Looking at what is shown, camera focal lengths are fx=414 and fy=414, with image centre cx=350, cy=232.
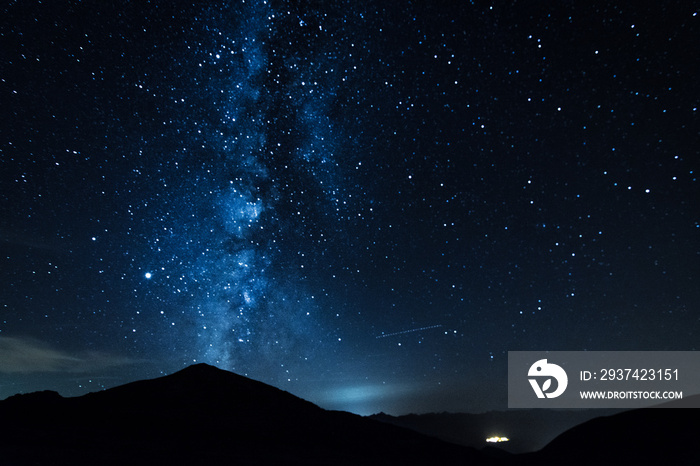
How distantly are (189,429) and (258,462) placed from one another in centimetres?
565

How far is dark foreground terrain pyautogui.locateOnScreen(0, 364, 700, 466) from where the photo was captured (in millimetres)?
12102

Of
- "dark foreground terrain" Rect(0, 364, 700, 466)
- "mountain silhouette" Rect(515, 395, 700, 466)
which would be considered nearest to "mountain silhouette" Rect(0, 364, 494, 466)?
"dark foreground terrain" Rect(0, 364, 700, 466)

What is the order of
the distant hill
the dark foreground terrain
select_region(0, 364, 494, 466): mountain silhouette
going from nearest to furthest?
select_region(0, 364, 494, 466): mountain silhouette, the dark foreground terrain, the distant hill

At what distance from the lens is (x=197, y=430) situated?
16.3 metres

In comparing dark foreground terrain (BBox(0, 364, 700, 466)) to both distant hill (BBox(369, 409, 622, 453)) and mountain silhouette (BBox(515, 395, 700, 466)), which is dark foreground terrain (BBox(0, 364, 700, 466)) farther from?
distant hill (BBox(369, 409, 622, 453))

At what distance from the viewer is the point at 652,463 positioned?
14.8 meters

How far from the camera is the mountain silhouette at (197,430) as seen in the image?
11773 mm

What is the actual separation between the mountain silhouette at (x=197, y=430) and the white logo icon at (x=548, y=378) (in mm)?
4014

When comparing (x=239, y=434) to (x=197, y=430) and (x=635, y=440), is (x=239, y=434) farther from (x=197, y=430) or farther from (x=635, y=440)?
(x=635, y=440)

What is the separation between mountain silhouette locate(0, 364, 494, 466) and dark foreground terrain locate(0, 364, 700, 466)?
0.13ft

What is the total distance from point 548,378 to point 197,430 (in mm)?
15163

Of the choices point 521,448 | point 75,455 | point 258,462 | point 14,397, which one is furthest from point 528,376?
point 521,448

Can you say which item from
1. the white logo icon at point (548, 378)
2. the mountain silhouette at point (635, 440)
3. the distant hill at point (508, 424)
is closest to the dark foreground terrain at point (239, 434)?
the mountain silhouette at point (635, 440)

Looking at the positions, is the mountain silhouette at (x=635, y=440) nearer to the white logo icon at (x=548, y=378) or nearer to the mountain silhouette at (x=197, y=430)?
the white logo icon at (x=548, y=378)
